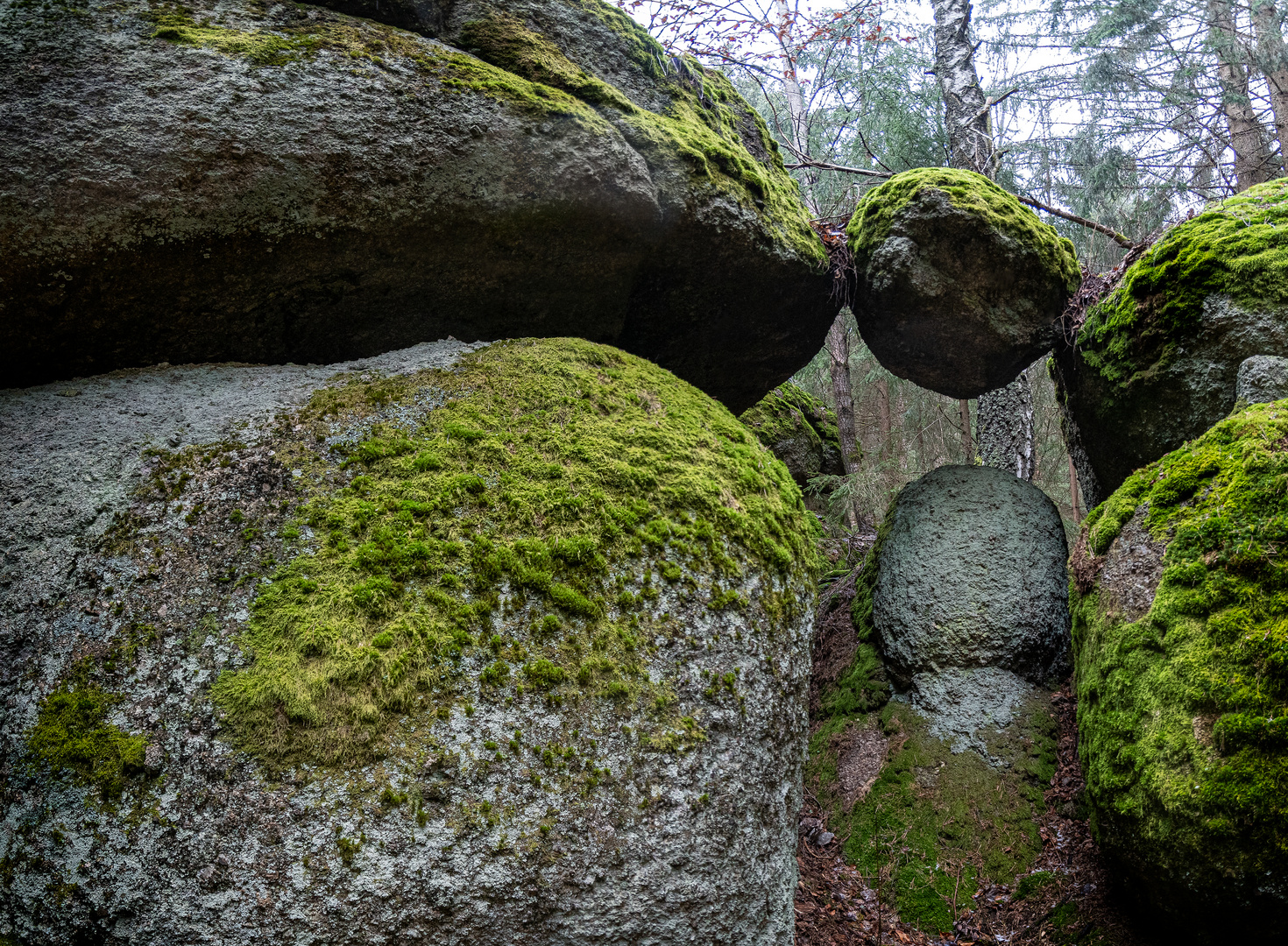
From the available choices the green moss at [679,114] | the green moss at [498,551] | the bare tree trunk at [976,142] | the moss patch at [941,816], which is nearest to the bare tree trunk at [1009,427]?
the bare tree trunk at [976,142]

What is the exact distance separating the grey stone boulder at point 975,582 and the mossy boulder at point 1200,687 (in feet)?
4.11

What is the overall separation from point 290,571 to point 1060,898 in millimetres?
4328

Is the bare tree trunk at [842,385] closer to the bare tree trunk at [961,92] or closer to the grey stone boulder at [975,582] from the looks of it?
the bare tree trunk at [961,92]

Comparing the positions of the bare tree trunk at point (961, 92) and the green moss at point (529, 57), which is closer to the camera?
the green moss at point (529, 57)

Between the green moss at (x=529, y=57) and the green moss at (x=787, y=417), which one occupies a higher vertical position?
the green moss at (x=529, y=57)

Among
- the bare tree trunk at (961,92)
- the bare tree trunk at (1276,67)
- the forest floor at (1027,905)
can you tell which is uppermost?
the bare tree trunk at (1276,67)

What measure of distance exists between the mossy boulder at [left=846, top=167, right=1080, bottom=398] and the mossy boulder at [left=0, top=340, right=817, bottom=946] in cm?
289

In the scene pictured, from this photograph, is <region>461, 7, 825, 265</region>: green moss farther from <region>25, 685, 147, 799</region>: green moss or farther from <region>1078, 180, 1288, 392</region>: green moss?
<region>25, 685, 147, 799</region>: green moss

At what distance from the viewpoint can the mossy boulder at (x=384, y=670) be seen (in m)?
2.07

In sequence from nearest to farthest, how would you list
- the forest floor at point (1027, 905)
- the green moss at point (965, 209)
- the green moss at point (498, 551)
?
the green moss at point (498, 551) → the forest floor at point (1027, 905) → the green moss at point (965, 209)

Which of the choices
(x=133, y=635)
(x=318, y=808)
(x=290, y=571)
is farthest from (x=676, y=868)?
(x=133, y=635)

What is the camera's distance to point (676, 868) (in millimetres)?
2477

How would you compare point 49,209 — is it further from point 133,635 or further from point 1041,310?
point 1041,310

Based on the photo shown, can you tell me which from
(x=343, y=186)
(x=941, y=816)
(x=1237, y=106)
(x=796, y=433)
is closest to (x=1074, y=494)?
(x=1237, y=106)
